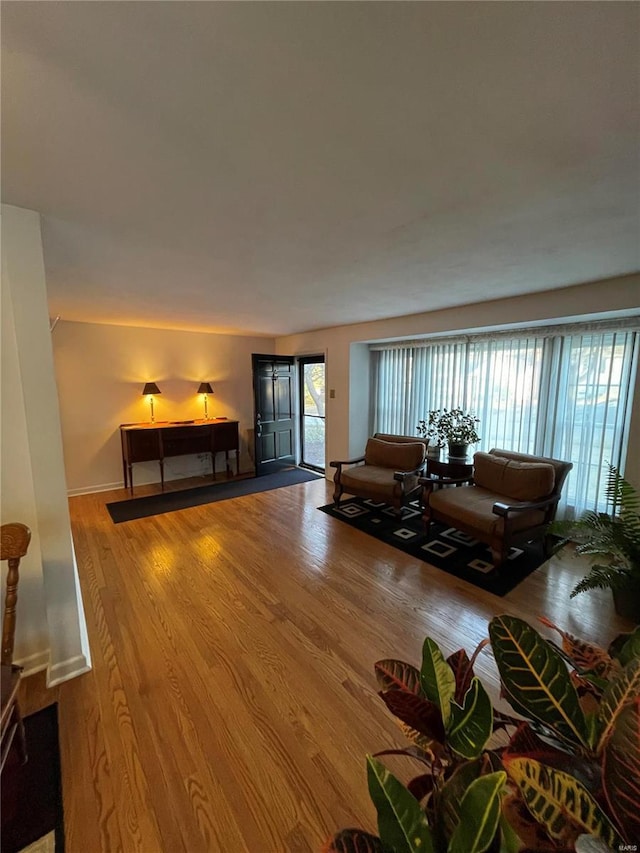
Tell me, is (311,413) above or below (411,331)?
below

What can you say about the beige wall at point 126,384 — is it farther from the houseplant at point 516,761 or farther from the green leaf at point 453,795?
the green leaf at point 453,795

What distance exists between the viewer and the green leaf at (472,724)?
22.6 inches

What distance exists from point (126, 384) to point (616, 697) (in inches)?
214

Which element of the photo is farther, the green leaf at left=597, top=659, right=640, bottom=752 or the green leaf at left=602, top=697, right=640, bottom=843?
the green leaf at left=597, top=659, right=640, bottom=752

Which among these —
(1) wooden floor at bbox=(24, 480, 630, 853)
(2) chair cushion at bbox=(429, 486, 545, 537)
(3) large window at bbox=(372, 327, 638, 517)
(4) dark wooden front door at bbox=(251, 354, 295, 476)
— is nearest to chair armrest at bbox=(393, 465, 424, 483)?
(2) chair cushion at bbox=(429, 486, 545, 537)

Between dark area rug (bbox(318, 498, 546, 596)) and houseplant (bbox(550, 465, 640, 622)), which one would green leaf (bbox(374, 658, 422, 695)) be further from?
dark area rug (bbox(318, 498, 546, 596))

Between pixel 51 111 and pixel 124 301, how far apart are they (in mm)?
2572

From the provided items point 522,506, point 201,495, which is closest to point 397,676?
point 522,506

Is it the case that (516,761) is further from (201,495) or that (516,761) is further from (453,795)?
(201,495)

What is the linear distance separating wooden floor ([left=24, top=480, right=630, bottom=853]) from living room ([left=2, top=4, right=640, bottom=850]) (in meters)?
0.01

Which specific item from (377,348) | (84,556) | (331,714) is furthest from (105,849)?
(377,348)

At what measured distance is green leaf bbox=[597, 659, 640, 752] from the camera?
1.76 ft

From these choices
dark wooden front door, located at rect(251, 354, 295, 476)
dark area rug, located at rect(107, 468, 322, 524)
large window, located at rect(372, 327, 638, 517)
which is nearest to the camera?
large window, located at rect(372, 327, 638, 517)

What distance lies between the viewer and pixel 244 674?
1798mm
